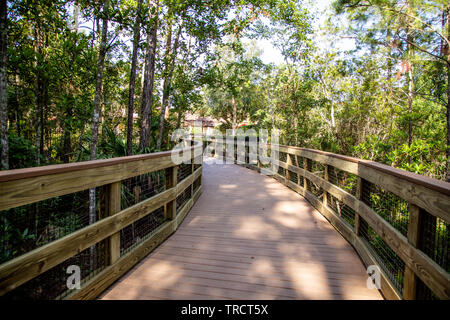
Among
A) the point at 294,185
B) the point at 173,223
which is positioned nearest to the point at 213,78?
the point at 294,185

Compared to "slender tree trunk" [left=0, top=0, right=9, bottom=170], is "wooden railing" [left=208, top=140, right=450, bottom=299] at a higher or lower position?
lower

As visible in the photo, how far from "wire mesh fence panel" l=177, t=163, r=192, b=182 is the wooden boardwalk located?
650mm

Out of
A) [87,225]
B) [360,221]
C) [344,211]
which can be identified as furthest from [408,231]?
[344,211]

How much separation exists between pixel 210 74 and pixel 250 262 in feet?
22.2

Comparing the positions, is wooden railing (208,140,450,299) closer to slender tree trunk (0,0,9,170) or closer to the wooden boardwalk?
the wooden boardwalk

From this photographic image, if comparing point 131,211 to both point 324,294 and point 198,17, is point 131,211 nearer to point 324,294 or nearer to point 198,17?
point 324,294

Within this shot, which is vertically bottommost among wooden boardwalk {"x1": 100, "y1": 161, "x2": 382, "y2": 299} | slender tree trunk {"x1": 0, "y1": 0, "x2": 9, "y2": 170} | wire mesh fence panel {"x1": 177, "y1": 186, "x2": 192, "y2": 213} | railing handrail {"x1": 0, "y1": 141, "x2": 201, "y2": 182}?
wooden boardwalk {"x1": 100, "y1": 161, "x2": 382, "y2": 299}

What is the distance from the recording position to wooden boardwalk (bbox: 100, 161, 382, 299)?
2.02m

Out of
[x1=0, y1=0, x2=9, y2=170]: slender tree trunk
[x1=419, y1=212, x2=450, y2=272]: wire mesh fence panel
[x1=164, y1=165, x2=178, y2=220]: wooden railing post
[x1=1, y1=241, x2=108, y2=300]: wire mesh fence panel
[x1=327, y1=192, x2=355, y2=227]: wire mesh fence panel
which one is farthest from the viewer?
[x1=327, y1=192, x2=355, y2=227]: wire mesh fence panel

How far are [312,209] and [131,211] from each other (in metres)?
3.18

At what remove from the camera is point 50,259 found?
1477 mm

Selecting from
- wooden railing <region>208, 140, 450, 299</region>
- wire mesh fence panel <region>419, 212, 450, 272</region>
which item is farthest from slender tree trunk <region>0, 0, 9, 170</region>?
wire mesh fence panel <region>419, 212, 450, 272</region>

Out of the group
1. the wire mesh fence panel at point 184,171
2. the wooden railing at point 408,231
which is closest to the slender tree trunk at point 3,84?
the wire mesh fence panel at point 184,171

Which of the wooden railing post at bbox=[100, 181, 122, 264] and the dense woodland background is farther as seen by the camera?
the dense woodland background
